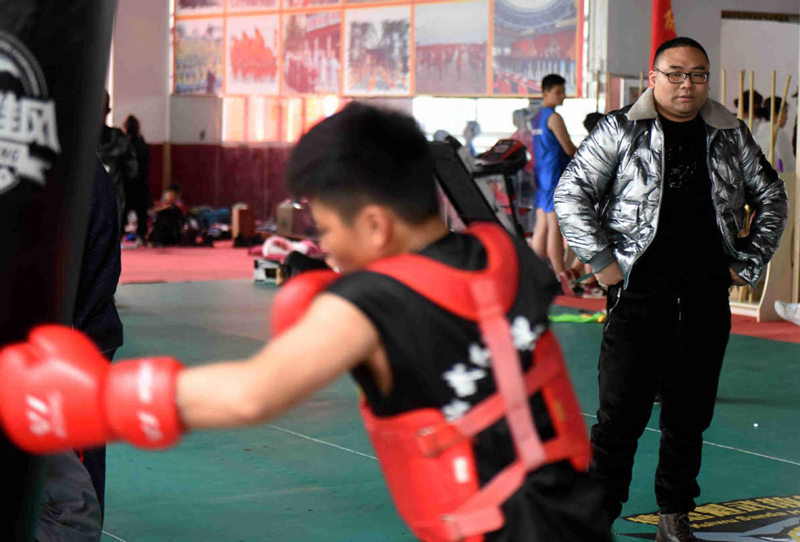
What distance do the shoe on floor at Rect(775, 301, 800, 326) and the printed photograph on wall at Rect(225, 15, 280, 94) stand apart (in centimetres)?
1105

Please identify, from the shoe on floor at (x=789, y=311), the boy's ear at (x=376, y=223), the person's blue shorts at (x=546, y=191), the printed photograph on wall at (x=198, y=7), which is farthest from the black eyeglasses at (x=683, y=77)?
the printed photograph on wall at (x=198, y=7)

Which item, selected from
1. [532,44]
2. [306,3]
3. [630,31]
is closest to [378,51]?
[306,3]

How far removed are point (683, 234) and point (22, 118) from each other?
8.28 feet

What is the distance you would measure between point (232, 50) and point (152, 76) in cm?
135

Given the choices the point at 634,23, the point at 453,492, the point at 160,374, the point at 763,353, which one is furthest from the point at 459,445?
the point at 634,23

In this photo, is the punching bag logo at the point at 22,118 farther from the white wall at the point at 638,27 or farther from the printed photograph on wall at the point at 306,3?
the printed photograph on wall at the point at 306,3

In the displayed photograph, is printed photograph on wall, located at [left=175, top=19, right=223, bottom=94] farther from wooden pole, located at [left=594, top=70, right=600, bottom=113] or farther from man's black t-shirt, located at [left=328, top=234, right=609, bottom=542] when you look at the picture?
man's black t-shirt, located at [left=328, top=234, right=609, bottom=542]

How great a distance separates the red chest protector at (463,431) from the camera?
5.70 feet

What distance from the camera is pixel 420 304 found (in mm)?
1720

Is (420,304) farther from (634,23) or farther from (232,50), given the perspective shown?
(232,50)

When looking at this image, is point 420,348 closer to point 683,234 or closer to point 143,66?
point 683,234

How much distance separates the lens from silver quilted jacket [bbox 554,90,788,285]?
3.76 metres

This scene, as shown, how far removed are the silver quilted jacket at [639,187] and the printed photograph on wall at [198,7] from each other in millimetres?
16308

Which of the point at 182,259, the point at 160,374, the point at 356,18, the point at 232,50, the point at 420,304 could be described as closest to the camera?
the point at 160,374
